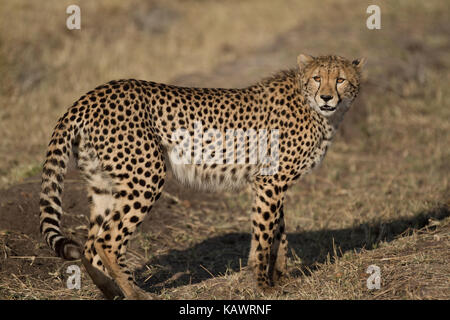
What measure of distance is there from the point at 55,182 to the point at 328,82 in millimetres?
2206

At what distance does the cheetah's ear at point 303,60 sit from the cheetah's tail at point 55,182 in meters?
1.91

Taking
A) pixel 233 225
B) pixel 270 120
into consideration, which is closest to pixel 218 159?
pixel 270 120

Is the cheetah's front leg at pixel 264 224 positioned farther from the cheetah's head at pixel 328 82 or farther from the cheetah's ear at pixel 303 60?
the cheetah's ear at pixel 303 60

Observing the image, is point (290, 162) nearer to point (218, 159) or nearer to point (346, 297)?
point (218, 159)

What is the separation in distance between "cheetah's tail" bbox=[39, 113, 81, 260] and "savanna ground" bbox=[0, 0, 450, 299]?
2.78 feet

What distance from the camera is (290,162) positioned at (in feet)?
17.5

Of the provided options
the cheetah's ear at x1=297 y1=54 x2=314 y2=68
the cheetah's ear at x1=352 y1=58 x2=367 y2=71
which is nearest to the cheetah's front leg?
the cheetah's ear at x1=297 y1=54 x2=314 y2=68

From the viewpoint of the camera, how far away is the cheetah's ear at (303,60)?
5555 millimetres

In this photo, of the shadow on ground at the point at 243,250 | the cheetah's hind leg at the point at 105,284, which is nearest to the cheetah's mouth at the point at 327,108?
the shadow on ground at the point at 243,250

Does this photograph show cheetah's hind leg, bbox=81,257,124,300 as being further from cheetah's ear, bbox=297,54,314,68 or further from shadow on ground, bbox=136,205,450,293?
cheetah's ear, bbox=297,54,314,68

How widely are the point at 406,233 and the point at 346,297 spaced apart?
68.0 inches

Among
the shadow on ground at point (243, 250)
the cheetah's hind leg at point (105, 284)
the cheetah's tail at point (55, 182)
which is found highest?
A: the cheetah's tail at point (55, 182)

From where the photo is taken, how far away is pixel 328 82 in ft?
17.4
